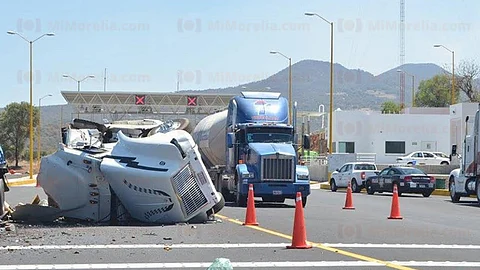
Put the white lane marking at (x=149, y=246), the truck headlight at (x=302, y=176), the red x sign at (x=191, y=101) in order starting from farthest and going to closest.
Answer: the red x sign at (x=191, y=101), the truck headlight at (x=302, y=176), the white lane marking at (x=149, y=246)

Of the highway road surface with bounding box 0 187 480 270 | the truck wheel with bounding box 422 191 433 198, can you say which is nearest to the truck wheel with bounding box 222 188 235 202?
the highway road surface with bounding box 0 187 480 270

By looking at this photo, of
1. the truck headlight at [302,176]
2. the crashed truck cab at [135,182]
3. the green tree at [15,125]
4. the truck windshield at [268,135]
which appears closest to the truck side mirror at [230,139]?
the truck windshield at [268,135]

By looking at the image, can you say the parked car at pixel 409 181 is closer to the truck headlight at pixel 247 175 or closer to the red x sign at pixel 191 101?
the truck headlight at pixel 247 175

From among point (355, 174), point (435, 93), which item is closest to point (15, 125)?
point (355, 174)

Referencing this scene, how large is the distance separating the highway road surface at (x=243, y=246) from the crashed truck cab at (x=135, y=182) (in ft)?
1.47

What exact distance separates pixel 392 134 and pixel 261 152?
4695cm

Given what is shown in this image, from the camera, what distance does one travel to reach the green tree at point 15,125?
89438mm

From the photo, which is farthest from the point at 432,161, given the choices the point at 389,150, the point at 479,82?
the point at 479,82

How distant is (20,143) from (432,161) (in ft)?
167

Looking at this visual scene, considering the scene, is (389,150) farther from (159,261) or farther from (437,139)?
(159,261)

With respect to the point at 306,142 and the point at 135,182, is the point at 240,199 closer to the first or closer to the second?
the point at 306,142

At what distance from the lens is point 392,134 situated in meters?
69.1

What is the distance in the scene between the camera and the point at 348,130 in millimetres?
70250

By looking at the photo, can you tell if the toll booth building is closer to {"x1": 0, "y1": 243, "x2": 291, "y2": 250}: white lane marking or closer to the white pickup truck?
the white pickup truck
